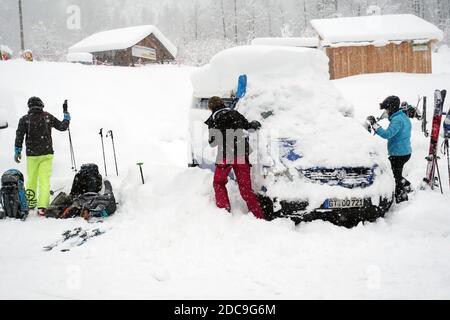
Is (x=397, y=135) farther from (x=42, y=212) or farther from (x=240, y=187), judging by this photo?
(x=42, y=212)

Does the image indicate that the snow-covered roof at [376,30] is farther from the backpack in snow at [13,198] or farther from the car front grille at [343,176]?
the backpack in snow at [13,198]

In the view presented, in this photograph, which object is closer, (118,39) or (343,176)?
(343,176)

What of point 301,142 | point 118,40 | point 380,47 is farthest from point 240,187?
point 118,40

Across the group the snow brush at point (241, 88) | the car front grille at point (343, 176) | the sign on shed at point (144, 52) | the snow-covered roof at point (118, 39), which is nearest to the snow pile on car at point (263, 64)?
the snow brush at point (241, 88)

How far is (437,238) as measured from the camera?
4.48m

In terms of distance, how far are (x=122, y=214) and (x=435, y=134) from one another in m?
5.74

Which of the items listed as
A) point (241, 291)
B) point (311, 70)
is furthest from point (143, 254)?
point (311, 70)

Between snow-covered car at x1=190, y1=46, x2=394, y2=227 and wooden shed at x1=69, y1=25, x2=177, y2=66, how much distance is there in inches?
1120

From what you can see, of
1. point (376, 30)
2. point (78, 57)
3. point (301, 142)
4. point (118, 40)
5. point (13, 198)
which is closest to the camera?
point (301, 142)

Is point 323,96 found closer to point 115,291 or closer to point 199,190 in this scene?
point 199,190

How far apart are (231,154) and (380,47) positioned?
2349 centimetres

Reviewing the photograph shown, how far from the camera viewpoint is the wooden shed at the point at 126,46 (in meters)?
32.7

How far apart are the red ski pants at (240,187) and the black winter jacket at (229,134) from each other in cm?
14

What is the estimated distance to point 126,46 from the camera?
31.9 metres
